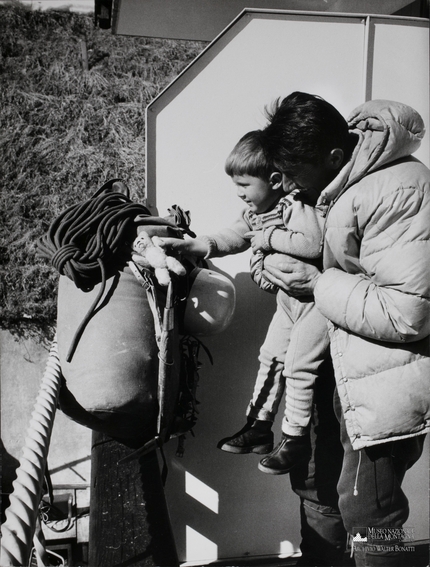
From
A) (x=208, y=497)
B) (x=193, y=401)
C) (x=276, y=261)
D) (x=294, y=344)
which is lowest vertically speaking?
(x=208, y=497)

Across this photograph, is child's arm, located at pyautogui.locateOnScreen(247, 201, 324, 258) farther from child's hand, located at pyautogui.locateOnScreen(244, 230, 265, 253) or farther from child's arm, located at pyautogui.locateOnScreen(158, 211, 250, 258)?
child's arm, located at pyautogui.locateOnScreen(158, 211, 250, 258)

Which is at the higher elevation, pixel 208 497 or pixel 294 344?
pixel 294 344

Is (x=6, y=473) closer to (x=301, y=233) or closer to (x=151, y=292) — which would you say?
(x=151, y=292)

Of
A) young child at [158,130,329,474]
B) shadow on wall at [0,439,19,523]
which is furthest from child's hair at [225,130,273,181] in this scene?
shadow on wall at [0,439,19,523]

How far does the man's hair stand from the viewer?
1262 mm

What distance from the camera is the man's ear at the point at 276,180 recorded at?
142cm

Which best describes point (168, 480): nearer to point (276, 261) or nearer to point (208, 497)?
point (208, 497)

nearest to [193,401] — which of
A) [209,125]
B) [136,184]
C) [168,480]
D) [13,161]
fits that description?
[168,480]

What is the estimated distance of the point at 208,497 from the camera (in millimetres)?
1764

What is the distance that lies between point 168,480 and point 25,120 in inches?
60.4

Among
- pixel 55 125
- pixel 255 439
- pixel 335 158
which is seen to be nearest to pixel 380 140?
pixel 335 158

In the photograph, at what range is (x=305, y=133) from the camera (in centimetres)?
127

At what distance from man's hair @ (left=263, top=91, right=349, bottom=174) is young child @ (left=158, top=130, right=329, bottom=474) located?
0.26 feet

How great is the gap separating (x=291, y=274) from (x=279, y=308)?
18 cm
